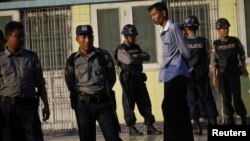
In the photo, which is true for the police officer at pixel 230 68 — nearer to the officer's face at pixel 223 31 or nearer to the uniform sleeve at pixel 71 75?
the officer's face at pixel 223 31

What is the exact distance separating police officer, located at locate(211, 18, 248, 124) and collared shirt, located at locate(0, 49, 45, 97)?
4385 mm

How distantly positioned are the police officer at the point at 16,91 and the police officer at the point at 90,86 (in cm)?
55

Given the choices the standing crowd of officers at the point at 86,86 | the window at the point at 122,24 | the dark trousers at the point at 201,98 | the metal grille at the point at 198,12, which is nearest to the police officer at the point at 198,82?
the dark trousers at the point at 201,98

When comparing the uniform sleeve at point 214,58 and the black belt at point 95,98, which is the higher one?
the uniform sleeve at point 214,58

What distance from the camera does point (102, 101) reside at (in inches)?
275

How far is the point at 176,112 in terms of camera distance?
7.09 meters

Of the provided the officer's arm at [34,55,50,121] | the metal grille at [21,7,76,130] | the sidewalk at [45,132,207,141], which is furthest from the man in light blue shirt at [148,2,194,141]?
the metal grille at [21,7,76,130]

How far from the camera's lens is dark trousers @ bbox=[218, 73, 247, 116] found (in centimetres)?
1040

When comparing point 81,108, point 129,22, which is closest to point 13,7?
point 129,22

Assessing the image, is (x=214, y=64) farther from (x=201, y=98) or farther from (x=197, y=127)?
(x=197, y=127)

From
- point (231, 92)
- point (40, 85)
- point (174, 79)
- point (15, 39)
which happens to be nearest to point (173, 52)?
point (174, 79)

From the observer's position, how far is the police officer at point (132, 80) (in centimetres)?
1021

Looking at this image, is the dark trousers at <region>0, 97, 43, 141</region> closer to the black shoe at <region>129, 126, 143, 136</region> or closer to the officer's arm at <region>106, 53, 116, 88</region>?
the officer's arm at <region>106, 53, 116, 88</region>

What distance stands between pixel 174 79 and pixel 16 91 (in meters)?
1.95
